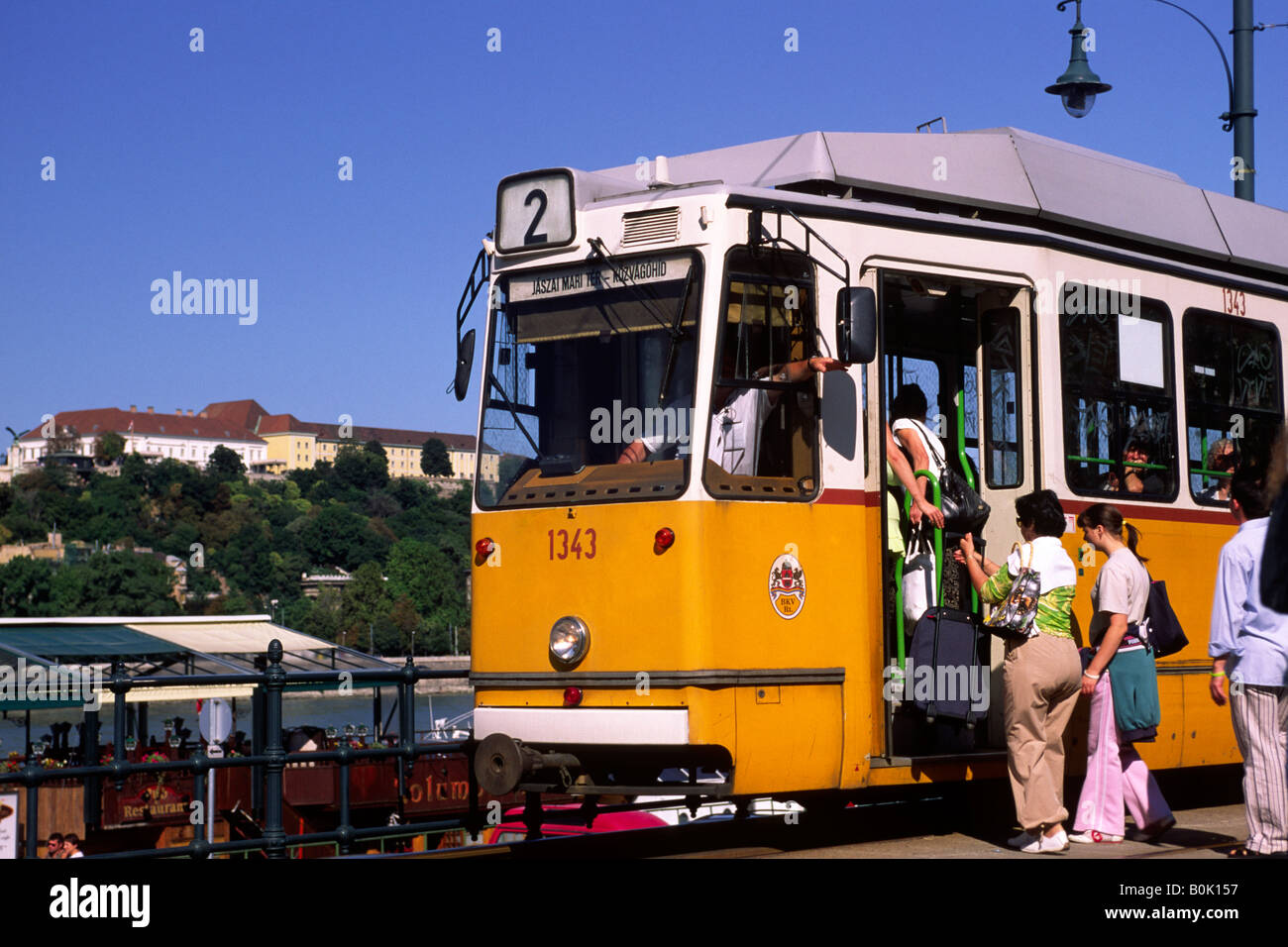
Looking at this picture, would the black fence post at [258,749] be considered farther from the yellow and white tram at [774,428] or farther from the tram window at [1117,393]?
the tram window at [1117,393]

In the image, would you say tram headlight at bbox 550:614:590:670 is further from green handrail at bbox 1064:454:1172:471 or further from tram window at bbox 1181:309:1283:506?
tram window at bbox 1181:309:1283:506

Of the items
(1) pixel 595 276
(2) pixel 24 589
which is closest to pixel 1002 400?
(1) pixel 595 276

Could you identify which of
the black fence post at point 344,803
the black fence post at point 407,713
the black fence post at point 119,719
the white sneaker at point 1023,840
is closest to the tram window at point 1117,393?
the white sneaker at point 1023,840

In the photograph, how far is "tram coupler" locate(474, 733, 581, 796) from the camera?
851cm

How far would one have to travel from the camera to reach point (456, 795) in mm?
18500

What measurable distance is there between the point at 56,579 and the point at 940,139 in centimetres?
13161

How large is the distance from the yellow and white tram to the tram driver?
0.05 ft

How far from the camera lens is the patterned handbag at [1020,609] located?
8320mm

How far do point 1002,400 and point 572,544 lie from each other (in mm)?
2717

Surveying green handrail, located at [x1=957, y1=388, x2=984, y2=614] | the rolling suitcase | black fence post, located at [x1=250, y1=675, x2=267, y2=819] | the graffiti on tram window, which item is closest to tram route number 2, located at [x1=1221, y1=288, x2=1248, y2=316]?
the graffiti on tram window

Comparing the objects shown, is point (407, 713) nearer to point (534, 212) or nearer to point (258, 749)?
point (258, 749)

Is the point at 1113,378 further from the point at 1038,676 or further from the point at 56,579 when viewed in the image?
the point at 56,579

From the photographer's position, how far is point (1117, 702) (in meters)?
8.95

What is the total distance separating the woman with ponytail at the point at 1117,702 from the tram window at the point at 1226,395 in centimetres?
198
